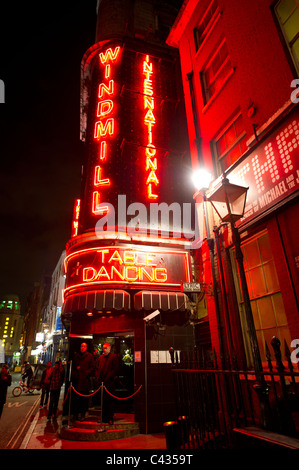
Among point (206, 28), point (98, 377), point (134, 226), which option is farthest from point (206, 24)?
point (98, 377)

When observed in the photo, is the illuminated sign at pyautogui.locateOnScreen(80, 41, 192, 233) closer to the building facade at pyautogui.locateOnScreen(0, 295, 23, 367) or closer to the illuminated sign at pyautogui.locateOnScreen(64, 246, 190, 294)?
the illuminated sign at pyautogui.locateOnScreen(64, 246, 190, 294)

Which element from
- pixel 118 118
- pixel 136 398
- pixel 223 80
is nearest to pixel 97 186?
pixel 118 118

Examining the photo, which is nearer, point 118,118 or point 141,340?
point 141,340

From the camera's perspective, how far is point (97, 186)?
40.8 feet

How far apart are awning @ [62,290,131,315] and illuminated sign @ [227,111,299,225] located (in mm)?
4831

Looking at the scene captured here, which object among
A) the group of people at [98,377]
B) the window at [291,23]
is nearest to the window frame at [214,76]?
the window at [291,23]

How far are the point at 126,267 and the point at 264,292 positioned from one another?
16.7ft

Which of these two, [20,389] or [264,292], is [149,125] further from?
[20,389]

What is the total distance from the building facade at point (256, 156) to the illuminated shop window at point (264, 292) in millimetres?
24

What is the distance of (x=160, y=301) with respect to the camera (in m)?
9.89
